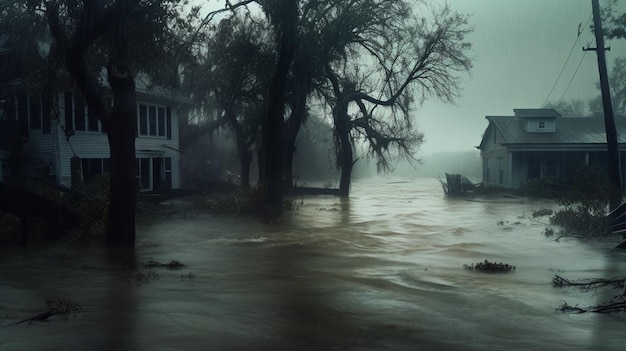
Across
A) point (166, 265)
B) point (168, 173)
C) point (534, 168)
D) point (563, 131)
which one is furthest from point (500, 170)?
point (166, 265)

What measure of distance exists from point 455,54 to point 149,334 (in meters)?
30.9

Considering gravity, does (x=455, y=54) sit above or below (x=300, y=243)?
above

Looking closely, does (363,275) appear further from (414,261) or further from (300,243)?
(300,243)

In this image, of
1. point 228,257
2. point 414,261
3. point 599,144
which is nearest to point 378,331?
point 414,261

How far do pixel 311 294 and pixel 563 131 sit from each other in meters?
37.2

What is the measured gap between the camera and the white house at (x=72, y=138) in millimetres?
25484

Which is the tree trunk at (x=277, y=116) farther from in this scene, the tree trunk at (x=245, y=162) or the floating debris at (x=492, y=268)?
the tree trunk at (x=245, y=162)

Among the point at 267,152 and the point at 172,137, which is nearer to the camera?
the point at 267,152

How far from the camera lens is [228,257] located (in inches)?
555

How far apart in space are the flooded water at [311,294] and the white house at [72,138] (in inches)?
385

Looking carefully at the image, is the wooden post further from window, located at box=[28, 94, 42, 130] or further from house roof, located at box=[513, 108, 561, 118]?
window, located at box=[28, 94, 42, 130]

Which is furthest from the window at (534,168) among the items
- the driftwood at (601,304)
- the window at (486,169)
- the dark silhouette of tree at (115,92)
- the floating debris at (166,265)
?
the floating debris at (166,265)

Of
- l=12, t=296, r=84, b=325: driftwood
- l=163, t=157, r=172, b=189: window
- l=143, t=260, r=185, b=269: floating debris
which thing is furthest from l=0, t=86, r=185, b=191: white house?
l=12, t=296, r=84, b=325: driftwood

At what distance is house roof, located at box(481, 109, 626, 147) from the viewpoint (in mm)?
39406
